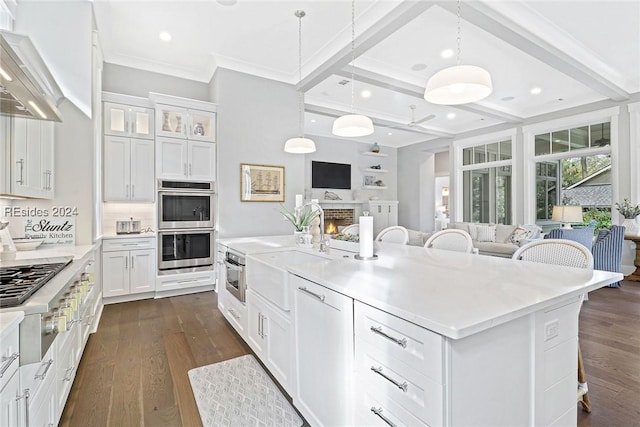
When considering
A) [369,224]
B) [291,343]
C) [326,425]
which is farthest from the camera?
[369,224]

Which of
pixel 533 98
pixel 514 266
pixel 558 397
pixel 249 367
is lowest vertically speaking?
pixel 249 367

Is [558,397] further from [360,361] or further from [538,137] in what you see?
[538,137]

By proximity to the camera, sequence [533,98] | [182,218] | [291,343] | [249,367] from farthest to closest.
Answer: [533,98]
[182,218]
[249,367]
[291,343]

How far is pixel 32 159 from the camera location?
2.52 metres

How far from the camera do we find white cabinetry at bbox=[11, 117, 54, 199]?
235 centimetres

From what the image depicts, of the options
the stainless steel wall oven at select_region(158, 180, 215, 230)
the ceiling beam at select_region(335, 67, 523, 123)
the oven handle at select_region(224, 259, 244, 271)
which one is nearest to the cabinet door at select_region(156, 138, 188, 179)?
the stainless steel wall oven at select_region(158, 180, 215, 230)

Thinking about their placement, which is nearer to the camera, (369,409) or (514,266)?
(369,409)

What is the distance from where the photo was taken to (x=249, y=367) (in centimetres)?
230

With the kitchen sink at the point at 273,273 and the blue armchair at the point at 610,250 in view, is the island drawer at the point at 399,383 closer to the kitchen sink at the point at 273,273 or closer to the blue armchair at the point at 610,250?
the kitchen sink at the point at 273,273

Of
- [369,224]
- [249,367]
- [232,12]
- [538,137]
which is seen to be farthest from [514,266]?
[538,137]

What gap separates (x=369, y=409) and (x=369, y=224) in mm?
1050

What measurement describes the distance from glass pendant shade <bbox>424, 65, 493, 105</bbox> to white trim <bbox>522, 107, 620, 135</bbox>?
5.07 metres

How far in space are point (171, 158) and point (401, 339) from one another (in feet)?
13.3

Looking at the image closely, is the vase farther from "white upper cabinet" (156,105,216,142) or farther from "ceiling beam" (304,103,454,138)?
"white upper cabinet" (156,105,216,142)
